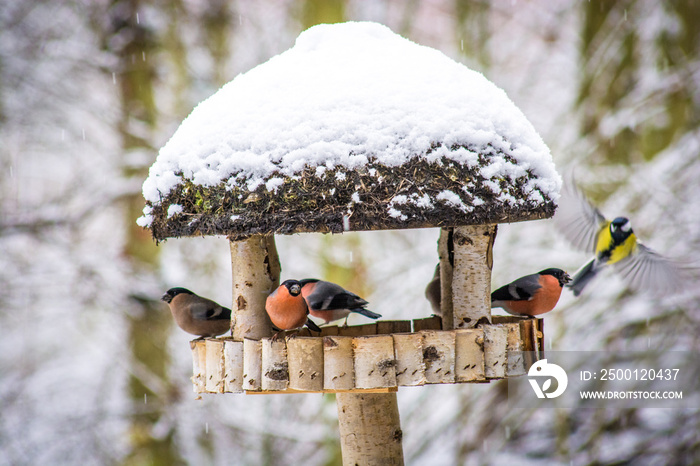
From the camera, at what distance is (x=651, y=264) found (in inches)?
122

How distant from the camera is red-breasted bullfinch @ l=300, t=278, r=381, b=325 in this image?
2568 millimetres

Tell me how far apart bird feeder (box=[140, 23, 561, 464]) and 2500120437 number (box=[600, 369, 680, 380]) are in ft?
9.23

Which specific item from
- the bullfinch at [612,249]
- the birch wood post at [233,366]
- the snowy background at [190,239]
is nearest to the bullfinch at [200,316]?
the birch wood post at [233,366]

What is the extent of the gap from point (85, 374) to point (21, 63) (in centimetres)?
289

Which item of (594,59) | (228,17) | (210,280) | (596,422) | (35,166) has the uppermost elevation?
(228,17)

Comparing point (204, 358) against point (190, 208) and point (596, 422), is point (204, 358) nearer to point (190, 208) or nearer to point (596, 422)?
point (190, 208)

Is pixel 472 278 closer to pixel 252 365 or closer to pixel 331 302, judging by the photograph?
pixel 331 302

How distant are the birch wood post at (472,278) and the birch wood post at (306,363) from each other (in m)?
0.60

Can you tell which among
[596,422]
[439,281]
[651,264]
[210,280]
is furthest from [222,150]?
[596,422]

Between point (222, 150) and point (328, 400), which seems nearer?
point (222, 150)

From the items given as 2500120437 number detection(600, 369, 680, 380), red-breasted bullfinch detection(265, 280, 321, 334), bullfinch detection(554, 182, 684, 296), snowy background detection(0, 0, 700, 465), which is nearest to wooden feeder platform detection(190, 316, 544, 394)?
red-breasted bullfinch detection(265, 280, 321, 334)

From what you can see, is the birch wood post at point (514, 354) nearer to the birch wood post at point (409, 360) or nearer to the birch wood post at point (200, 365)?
the birch wood post at point (409, 360)

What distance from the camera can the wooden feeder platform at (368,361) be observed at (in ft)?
7.14

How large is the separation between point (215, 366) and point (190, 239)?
358cm
